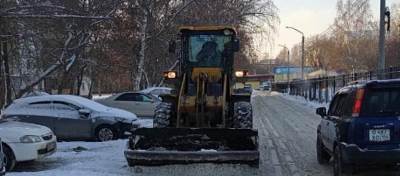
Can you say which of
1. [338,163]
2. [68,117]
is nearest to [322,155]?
[338,163]

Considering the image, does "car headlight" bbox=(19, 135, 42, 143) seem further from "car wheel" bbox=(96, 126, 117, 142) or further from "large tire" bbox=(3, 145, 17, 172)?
"car wheel" bbox=(96, 126, 117, 142)

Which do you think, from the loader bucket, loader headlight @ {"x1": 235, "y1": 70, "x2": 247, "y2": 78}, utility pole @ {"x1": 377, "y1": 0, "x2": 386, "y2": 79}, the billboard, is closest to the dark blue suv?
the loader bucket

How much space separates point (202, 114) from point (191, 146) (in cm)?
202

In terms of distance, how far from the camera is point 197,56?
609 inches

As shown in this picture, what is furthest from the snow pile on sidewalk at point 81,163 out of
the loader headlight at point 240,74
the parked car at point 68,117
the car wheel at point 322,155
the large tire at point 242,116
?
the car wheel at point 322,155

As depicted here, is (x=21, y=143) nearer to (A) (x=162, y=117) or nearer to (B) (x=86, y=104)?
(A) (x=162, y=117)

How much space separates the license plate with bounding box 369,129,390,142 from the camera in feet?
31.5

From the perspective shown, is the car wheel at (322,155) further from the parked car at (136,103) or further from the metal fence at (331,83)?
the parked car at (136,103)

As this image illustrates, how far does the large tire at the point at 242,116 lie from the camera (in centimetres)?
1390

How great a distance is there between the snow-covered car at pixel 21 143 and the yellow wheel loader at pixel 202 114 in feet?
5.88

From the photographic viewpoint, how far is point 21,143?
12.2 meters

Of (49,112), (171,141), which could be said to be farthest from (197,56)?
(49,112)

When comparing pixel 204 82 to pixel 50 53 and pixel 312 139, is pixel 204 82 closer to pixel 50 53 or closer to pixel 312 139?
pixel 312 139

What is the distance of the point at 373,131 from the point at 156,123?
5.94 metres
